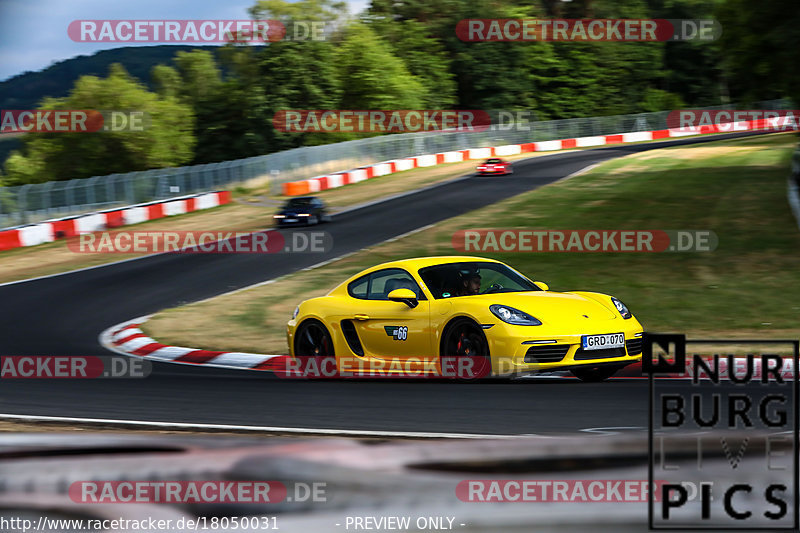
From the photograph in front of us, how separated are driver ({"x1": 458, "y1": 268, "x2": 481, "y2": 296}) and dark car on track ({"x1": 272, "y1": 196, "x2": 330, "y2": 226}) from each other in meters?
18.5

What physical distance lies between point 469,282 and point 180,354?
4289 millimetres

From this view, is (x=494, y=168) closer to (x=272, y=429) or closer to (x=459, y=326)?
(x=459, y=326)

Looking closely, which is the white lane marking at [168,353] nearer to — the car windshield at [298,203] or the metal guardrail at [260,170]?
the car windshield at [298,203]

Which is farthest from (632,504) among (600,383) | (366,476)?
(600,383)

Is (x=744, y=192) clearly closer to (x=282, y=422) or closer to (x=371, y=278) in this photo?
(x=371, y=278)

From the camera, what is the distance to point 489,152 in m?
52.2

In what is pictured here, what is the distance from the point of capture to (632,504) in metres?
4.02

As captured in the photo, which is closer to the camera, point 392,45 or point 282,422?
point 282,422

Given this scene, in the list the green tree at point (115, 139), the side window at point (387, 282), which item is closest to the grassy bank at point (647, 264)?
the side window at point (387, 282)

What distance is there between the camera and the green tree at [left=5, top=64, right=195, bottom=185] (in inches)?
2594

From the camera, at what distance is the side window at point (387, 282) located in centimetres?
987

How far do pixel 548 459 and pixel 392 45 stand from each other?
72.8 metres

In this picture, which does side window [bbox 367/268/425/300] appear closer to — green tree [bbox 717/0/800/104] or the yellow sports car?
the yellow sports car

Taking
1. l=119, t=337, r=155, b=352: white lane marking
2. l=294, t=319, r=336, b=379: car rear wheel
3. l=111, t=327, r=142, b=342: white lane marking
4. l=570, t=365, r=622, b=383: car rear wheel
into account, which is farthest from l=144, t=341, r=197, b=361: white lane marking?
l=570, t=365, r=622, b=383: car rear wheel
